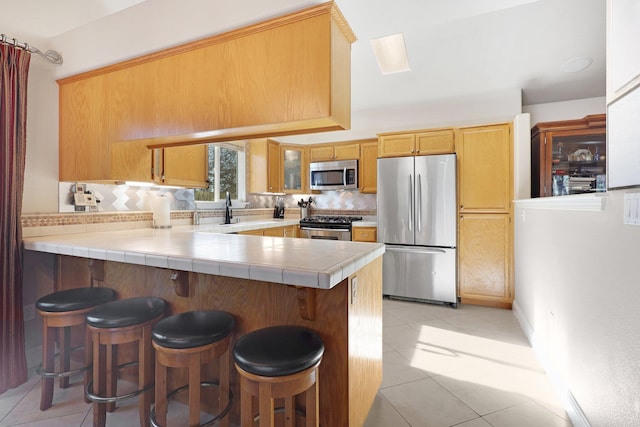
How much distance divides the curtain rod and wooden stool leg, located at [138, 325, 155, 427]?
211cm

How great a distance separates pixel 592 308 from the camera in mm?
1463

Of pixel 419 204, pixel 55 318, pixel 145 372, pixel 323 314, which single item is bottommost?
pixel 145 372

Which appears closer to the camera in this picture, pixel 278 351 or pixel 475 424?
pixel 278 351

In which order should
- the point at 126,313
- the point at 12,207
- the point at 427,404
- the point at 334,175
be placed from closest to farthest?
the point at 126,313 < the point at 427,404 < the point at 12,207 < the point at 334,175

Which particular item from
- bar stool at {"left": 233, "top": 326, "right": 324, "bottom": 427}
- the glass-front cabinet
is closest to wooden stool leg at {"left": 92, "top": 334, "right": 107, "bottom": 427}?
bar stool at {"left": 233, "top": 326, "right": 324, "bottom": 427}

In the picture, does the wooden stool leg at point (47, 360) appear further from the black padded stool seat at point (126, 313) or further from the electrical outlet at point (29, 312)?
the electrical outlet at point (29, 312)

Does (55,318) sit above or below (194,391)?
above

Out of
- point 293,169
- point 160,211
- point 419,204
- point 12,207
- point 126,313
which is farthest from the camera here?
point 293,169

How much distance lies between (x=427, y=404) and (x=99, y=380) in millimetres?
1867

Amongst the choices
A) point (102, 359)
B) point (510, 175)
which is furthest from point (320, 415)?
point (510, 175)

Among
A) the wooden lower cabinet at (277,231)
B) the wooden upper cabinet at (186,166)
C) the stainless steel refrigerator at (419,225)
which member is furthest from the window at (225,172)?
the stainless steel refrigerator at (419,225)

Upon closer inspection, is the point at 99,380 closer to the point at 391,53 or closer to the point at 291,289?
the point at 291,289

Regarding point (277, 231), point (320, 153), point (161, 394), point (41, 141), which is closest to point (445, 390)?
point (161, 394)

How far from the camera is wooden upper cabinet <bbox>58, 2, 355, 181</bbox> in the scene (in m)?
1.63
